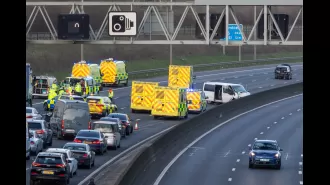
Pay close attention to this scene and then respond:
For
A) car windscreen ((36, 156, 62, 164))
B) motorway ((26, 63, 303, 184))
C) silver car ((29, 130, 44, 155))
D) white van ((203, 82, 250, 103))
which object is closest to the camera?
car windscreen ((36, 156, 62, 164))

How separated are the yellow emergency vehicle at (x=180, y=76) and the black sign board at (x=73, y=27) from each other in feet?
132

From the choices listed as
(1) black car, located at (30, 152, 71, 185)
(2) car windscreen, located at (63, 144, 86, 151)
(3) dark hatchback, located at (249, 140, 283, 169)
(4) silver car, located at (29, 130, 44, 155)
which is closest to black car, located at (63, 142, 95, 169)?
(2) car windscreen, located at (63, 144, 86, 151)

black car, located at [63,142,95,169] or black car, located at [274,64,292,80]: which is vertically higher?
black car, located at [274,64,292,80]

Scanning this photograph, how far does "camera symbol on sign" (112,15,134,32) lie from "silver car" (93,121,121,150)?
997 cm

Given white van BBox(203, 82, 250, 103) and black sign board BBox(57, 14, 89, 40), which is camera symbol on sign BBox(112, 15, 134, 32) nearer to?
black sign board BBox(57, 14, 89, 40)

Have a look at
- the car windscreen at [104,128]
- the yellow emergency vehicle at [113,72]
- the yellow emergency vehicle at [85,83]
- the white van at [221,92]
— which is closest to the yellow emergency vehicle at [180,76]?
the white van at [221,92]

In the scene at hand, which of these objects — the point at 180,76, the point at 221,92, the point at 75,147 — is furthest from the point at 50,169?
the point at 180,76

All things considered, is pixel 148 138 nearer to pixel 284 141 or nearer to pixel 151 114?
pixel 284 141

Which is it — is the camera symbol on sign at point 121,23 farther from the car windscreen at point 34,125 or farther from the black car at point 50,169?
the car windscreen at point 34,125

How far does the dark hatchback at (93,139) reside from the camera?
45.0 metres

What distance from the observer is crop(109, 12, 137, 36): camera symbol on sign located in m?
38.6

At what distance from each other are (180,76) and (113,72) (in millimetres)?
5617

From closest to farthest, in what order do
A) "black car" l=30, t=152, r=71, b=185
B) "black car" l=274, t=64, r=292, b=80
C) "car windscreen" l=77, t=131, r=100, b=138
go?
"black car" l=30, t=152, r=71, b=185
"car windscreen" l=77, t=131, r=100, b=138
"black car" l=274, t=64, r=292, b=80

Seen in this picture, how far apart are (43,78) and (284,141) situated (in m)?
20.3
